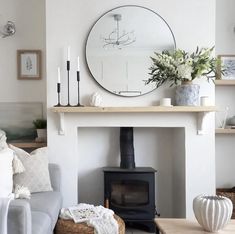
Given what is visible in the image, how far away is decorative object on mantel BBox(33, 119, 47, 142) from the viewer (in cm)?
383

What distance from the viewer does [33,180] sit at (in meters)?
3.16

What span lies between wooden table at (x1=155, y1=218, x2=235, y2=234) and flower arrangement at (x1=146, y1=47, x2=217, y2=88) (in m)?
1.45

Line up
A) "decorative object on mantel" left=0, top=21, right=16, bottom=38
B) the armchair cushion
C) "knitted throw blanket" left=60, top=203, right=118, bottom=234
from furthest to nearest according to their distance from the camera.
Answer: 1. "decorative object on mantel" left=0, top=21, right=16, bottom=38
2. the armchair cushion
3. "knitted throw blanket" left=60, top=203, right=118, bottom=234

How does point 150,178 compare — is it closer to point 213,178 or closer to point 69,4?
point 213,178

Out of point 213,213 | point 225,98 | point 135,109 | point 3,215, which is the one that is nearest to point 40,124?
point 135,109

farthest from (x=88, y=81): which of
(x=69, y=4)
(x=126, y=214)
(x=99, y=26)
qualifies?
(x=126, y=214)

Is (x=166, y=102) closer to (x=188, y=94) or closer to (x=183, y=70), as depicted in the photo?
(x=188, y=94)

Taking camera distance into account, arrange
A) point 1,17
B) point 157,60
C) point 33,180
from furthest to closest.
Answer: point 1,17 < point 157,60 < point 33,180

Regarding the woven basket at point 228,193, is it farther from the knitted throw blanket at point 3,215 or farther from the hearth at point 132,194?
the knitted throw blanket at point 3,215

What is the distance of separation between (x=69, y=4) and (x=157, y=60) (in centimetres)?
105

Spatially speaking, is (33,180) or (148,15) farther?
(148,15)

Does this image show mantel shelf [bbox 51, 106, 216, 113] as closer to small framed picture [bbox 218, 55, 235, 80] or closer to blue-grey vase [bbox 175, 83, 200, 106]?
blue-grey vase [bbox 175, 83, 200, 106]

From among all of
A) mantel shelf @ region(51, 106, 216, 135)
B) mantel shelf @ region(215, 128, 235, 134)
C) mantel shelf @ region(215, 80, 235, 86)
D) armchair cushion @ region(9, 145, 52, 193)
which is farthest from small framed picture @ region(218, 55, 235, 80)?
armchair cushion @ region(9, 145, 52, 193)

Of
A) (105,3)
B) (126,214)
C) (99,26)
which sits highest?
(105,3)
